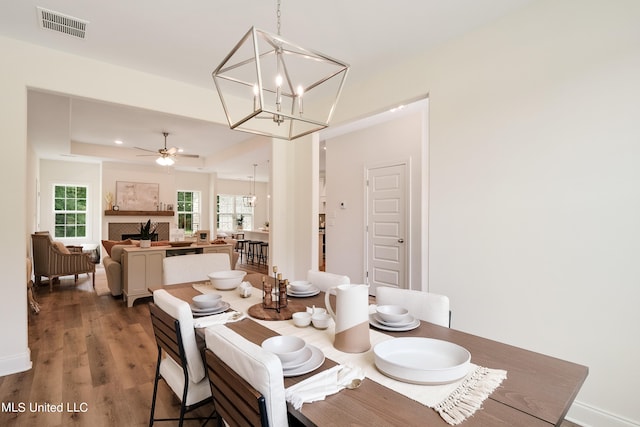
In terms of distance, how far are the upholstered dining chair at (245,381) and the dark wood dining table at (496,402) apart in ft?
0.29

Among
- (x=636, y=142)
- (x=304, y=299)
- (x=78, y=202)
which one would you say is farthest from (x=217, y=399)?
(x=78, y=202)

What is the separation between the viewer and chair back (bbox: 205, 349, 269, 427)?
87 centimetres

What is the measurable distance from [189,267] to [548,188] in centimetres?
275

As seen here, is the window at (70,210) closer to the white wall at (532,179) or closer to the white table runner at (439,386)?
the white wall at (532,179)

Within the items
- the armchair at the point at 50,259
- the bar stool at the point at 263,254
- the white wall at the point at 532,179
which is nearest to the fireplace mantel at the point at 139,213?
the armchair at the point at 50,259

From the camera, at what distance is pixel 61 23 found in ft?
7.85

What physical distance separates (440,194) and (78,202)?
877 centimetres

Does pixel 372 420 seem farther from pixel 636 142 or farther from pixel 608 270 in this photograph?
pixel 636 142

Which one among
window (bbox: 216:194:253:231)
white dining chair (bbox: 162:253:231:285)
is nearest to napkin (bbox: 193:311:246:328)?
white dining chair (bbox: 162:253:231:285)

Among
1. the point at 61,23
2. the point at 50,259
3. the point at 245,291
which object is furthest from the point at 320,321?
the point at 50,259

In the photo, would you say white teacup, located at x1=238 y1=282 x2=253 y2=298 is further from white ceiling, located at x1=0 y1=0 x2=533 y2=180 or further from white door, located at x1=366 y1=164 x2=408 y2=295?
white door, located at x1=366 y1=164 x2=408 y2=295

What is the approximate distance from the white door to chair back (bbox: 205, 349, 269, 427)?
3.80 m

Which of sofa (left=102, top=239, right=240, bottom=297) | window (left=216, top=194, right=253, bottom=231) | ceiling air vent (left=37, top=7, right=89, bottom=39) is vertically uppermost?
ceiling air vent (left=37, top=7, right=89, bottom=39)

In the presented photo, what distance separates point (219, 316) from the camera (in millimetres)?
1663
